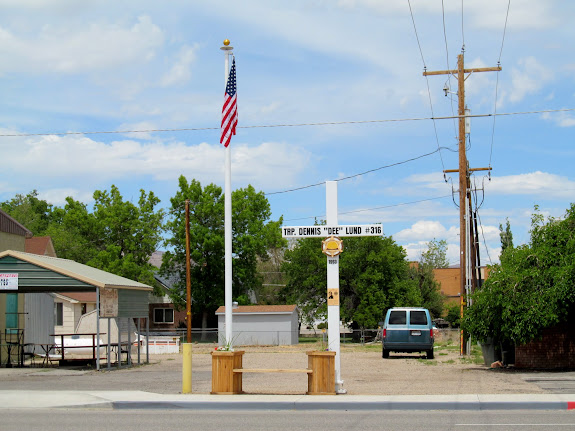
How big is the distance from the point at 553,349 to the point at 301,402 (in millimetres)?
10599

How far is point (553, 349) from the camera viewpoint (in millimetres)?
21031

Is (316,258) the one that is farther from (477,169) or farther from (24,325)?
(24,325)

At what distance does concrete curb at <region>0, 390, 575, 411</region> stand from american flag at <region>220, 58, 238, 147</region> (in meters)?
5.68

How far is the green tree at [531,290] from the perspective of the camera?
19500mm

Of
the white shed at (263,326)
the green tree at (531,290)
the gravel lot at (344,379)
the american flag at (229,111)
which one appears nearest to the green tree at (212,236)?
the white shed at (263,326)

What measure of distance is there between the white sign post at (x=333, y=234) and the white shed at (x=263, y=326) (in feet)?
102

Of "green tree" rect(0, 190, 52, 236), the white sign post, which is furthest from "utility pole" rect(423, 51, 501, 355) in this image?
"green tree" rect(0, 190, 52, 236)

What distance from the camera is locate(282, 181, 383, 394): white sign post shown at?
15.0m

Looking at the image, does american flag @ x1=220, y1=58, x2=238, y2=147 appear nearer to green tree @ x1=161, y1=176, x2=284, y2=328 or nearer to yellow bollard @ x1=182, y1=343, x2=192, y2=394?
yellow bollard @ x1=182, y1=343, x2=192, y2=394

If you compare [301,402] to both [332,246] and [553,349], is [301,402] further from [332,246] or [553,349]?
[553,349]

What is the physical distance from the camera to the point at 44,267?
73.2 ft

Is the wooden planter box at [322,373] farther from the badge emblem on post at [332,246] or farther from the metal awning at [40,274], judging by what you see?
the metal awning at [40,274]

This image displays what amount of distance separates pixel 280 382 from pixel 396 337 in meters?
10.3
